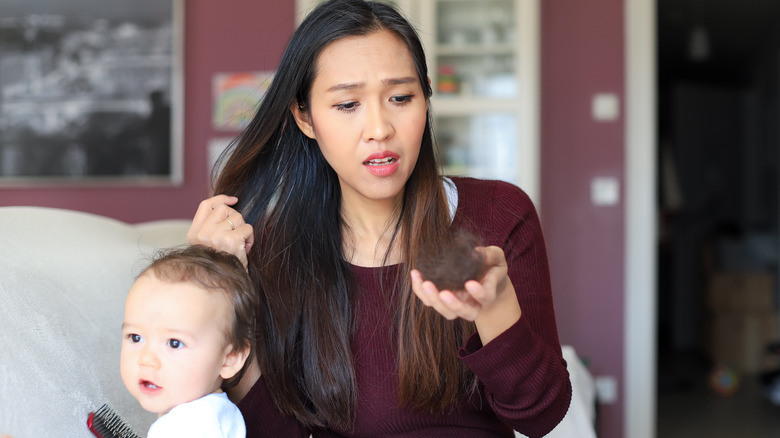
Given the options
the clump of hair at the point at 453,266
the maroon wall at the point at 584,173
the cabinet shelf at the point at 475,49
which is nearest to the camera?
the clump of hair at the point at 453,266

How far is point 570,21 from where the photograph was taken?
3982 mm

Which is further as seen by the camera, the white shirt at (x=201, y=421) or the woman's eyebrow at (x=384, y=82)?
the woman's eyebrow at (x=384, y=82)

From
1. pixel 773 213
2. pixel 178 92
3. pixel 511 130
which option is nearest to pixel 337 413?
pixel 511 130

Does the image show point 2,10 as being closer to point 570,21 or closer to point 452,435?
point 570,21

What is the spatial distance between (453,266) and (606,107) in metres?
3.29

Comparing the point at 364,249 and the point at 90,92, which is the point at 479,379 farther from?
the point at 90,92

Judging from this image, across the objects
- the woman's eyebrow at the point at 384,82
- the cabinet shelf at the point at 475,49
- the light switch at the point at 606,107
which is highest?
the cabinet shelf at the point at 475,49

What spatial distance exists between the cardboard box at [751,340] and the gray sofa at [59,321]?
552cm

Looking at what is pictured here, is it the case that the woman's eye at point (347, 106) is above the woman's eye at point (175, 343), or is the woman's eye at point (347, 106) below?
above

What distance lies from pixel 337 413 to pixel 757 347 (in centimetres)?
554

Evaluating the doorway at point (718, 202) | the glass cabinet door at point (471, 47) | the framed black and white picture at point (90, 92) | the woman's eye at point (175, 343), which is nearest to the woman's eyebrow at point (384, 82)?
the woman's eye at point (175, 343)

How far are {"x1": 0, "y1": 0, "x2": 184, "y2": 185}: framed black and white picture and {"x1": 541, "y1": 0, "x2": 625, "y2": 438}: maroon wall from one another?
198 centimetres

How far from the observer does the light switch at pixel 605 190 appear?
13.1 feet

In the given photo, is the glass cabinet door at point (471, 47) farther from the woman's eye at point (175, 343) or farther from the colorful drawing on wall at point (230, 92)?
the woman's eye at point (175, 343)
